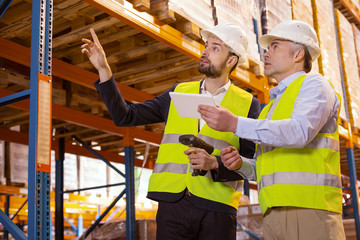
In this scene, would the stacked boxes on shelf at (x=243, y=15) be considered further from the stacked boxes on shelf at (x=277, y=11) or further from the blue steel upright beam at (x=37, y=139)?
the blue steel upright beam at (x=37, y=139)

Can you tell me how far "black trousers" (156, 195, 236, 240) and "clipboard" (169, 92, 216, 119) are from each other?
24.0 inches

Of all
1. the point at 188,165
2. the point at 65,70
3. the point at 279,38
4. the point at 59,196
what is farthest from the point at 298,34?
the point at 59,196

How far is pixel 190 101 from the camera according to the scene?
2.26m

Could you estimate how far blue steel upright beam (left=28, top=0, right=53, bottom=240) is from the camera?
10.0 ft

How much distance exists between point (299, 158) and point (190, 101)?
633 millimetres

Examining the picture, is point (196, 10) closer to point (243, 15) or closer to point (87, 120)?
point (243, 15)

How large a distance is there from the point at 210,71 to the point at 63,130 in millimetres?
6368

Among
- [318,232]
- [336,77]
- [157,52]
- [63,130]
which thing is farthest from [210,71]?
[336,77]

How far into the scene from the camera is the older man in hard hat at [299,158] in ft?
7.18

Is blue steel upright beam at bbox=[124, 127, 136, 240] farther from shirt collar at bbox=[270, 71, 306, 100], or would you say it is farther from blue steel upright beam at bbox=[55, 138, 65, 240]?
shirt collar at bbox=[270, 71, 306, 100]

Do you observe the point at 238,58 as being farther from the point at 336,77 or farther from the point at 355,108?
the point at 355,108

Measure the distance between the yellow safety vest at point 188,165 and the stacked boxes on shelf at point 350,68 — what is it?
7506 mm

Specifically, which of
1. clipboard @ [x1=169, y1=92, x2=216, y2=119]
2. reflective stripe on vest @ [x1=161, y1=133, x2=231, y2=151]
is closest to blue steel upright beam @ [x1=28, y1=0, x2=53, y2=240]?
reflective stripe on vest @ [x1=161, y1=133, x2=231, y2=151]

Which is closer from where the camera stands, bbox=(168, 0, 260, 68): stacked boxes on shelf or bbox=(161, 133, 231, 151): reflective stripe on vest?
bbox=(161, 133, 231, 151): reflective stripe on vest
